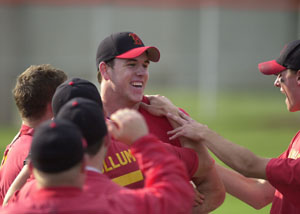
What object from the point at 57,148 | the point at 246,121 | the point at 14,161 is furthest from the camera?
the point at 246,121

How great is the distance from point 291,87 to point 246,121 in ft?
68.3

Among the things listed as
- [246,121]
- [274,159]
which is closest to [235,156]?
[274,159]

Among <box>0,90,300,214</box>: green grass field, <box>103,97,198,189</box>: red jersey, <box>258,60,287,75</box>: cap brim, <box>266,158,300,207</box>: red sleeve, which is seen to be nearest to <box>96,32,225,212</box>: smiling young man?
<box>103,97,198,189</box>: red jersey

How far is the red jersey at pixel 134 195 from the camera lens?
267cm

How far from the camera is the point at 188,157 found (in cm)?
396

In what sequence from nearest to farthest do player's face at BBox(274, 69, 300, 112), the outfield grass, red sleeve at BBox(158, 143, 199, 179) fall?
red sleeve at BBox(158, 143, 199, 179) → player's face at BBox(274, 69, 300, 112) → the outfield grass

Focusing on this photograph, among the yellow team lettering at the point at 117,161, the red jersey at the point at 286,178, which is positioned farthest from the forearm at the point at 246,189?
the yellow team lettering at the point at 117,161

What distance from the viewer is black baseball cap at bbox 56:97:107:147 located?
9.64 ft

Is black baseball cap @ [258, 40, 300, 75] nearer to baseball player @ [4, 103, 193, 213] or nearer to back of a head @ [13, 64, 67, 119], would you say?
back of a head @ [13, 64, 67, 119]

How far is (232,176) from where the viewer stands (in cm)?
507

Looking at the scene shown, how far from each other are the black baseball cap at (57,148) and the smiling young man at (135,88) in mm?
1404

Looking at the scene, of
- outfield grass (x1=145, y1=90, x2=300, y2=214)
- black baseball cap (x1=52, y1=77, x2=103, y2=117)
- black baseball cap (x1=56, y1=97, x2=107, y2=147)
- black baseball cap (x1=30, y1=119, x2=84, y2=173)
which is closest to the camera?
black baseball cap (x1=30, y1=119, x2=84, y2=173)

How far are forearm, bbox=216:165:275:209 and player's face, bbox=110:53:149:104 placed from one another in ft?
3.72

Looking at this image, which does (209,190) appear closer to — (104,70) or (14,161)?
(104,70)
